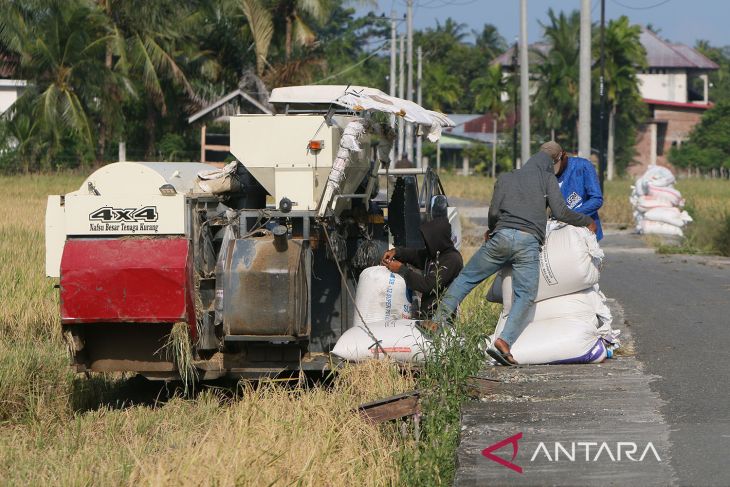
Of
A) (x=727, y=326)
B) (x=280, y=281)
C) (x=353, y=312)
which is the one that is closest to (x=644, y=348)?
(x=727, y=326)

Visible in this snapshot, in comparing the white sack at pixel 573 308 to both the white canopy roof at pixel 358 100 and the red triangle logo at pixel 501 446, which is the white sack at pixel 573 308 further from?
the red triangle logo at pixel 501 446

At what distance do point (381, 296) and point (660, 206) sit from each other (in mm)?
16580

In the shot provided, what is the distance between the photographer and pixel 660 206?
25.6 meters

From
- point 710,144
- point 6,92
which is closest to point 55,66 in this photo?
point 6,92

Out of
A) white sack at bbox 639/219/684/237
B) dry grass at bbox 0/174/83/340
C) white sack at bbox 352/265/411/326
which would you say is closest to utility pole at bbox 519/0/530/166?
white sack at bbox 639/219/684/237

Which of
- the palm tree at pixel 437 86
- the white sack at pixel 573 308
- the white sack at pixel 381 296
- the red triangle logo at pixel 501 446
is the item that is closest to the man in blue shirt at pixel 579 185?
the white sack at pixel 573 308

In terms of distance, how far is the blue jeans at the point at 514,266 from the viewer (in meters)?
9.42

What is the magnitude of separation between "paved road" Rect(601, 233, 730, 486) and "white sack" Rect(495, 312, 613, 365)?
17.7 inches

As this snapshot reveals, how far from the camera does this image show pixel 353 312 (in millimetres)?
10586

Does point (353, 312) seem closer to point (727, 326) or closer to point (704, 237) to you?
point (727, 326)

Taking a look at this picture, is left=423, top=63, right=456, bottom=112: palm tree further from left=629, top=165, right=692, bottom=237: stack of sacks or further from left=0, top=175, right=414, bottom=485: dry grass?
left=0, top=175, right=414, bottom=485: dry grass

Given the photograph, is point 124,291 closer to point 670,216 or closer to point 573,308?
point 573,308

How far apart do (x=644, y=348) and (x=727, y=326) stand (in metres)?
1.62

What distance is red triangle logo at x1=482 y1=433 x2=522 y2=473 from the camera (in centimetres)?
659
